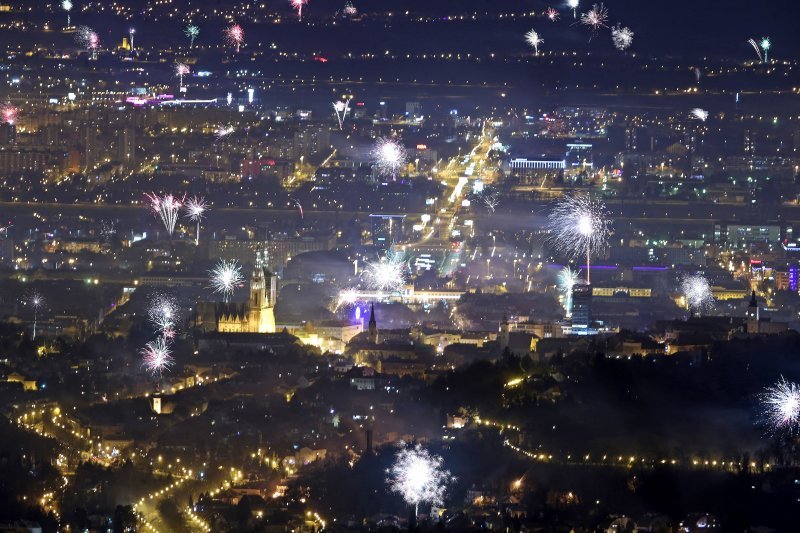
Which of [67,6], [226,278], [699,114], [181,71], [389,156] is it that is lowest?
[226,278]

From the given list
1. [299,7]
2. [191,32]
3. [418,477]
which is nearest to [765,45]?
[299,7]

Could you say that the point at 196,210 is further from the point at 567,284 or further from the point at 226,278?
the point at 567,284

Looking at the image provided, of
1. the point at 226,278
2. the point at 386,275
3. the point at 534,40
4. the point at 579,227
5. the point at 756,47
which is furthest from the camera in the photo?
the point at 534,40

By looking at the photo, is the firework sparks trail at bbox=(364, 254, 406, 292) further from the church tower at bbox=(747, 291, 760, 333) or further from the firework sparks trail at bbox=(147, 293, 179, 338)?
the church tower at bbox=(747, 291, 760, 333)

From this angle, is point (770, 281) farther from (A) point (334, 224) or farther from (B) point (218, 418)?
(B) point (218, 418)

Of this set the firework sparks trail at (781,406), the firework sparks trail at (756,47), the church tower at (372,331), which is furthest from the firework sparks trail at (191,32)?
the firework sparks trail at (781,406)

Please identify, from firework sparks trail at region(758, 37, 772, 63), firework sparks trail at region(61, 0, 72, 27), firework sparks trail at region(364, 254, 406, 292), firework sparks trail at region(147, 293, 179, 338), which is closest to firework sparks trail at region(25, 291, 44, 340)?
firework sparks trail at region(147, 293, 179, 338)
